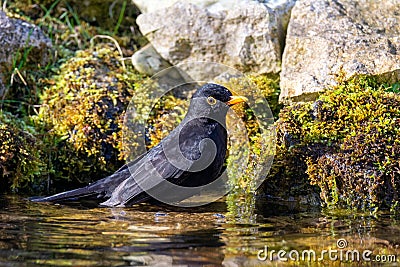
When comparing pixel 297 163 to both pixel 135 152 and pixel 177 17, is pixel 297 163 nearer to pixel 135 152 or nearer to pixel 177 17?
pixel 135 152

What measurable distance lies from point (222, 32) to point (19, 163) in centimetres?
341

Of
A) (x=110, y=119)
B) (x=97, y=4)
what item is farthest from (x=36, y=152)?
(x=97, y=4)

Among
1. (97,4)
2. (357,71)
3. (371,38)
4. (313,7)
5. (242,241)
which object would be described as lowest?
(242,241)

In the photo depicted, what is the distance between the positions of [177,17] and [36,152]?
287 centimetres

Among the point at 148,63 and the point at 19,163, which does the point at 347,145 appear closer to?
the point at 148,63

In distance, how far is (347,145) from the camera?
6367 mm

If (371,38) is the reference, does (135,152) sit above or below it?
below

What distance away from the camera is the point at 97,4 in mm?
10477

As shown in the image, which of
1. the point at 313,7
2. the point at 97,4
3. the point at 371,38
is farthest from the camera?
the point at 97,4

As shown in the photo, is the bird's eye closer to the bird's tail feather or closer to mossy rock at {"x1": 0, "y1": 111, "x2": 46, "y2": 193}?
the bird's tail feather

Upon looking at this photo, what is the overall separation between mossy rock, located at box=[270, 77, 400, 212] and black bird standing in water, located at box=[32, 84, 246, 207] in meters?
0.78

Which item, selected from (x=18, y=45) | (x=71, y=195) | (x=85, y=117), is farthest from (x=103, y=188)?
(x=18, y=45)

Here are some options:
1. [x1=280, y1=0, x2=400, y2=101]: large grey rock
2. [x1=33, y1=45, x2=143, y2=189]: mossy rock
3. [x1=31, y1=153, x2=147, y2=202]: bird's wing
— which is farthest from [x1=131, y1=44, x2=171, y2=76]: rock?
[x1=31, y1=153, x2=147, y2=202]: bird's wing

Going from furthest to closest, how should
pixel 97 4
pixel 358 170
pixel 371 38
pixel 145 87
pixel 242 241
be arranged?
1. pixel 97 4
2. pixel 145 87
3. pixel 371 38
4. pixel 358 170
5. pixel 242 241
